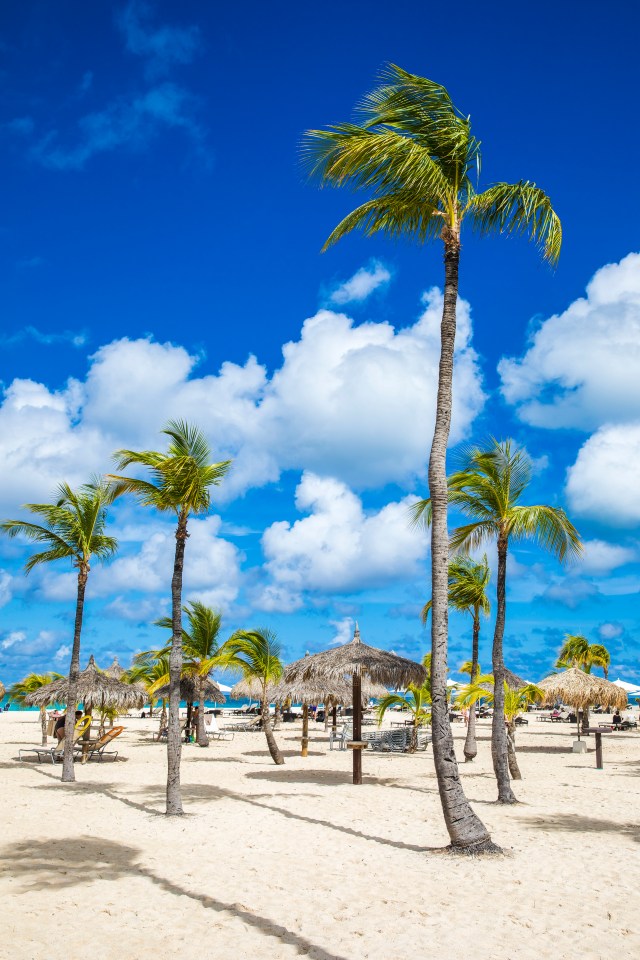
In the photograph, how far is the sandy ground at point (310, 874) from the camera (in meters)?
6.29

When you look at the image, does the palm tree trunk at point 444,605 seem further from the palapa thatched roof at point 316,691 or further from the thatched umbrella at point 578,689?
the thatched umbrella at point 578,689

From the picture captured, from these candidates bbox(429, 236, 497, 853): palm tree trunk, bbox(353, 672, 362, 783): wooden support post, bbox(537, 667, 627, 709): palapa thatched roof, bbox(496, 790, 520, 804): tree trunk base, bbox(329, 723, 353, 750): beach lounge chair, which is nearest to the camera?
bbox(429, 236, 497, 853): palm tree trunk

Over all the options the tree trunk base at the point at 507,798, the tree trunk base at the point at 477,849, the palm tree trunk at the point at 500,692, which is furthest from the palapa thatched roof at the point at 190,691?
the tree trunk base at the point at 477,849

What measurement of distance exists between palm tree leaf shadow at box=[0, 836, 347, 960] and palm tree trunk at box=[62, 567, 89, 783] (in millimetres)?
6891

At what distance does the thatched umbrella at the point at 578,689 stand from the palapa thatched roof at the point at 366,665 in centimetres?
1249

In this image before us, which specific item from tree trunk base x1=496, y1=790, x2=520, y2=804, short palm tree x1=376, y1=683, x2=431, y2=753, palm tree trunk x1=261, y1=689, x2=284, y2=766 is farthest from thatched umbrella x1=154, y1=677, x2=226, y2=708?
tree trunk base x1=496, y1=790, x2=520, y2=804

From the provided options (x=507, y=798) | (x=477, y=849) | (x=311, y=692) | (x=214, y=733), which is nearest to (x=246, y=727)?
(x=214, y=733)

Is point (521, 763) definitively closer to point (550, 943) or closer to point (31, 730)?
point (550, 943)

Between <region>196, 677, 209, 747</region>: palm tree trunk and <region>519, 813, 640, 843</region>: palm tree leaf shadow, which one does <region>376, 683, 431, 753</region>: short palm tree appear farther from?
<region>519, 813, 640, 843</region>: palm tree leaf shadow

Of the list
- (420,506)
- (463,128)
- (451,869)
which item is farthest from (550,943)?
(463,128)

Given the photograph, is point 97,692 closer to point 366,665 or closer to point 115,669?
point 366,665

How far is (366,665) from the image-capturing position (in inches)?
706

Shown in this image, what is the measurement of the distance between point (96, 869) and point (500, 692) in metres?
7.56

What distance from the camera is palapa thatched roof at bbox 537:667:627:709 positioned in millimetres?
29000
